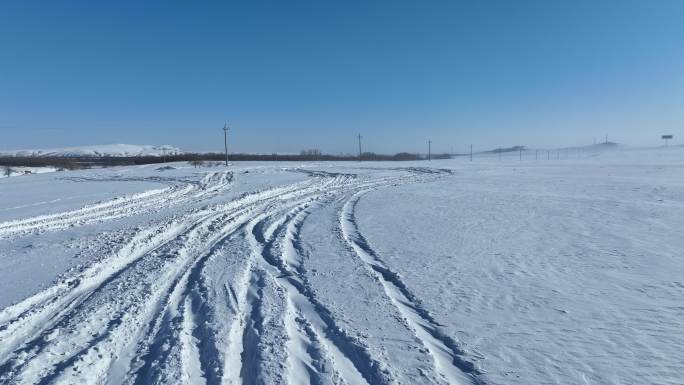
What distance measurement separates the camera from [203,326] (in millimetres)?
4270

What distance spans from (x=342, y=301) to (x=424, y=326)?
3.64 ft

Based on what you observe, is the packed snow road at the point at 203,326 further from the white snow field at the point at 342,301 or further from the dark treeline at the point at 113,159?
the dark treeline at the point at 113,159

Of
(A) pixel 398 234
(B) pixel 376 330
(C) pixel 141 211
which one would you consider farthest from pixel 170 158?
(B) pixel 376 330

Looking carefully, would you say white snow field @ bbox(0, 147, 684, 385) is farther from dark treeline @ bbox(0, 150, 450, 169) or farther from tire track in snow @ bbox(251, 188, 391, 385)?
dark treeline @ bbox(0, 150, 450, 169)

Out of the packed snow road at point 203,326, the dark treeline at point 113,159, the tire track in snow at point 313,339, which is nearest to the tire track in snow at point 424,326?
the packed snow road at point 203,326

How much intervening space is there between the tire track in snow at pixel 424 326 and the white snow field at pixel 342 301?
0.03 metres

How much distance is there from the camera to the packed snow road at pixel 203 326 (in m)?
3.43

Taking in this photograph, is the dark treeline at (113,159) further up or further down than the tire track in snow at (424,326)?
further up

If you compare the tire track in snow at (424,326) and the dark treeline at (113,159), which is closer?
the tire track in snow at (424,326)

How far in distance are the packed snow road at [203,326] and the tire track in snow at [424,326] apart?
13 mm

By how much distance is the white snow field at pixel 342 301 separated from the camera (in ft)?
11.5

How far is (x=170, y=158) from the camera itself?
65188 millimetres

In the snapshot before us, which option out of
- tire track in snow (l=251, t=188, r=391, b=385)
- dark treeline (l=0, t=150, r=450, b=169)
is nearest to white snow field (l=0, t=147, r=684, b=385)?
tire track in snow (l=251, t=188, r=391, b=385)

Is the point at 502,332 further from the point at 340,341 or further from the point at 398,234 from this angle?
the point at 398,234
